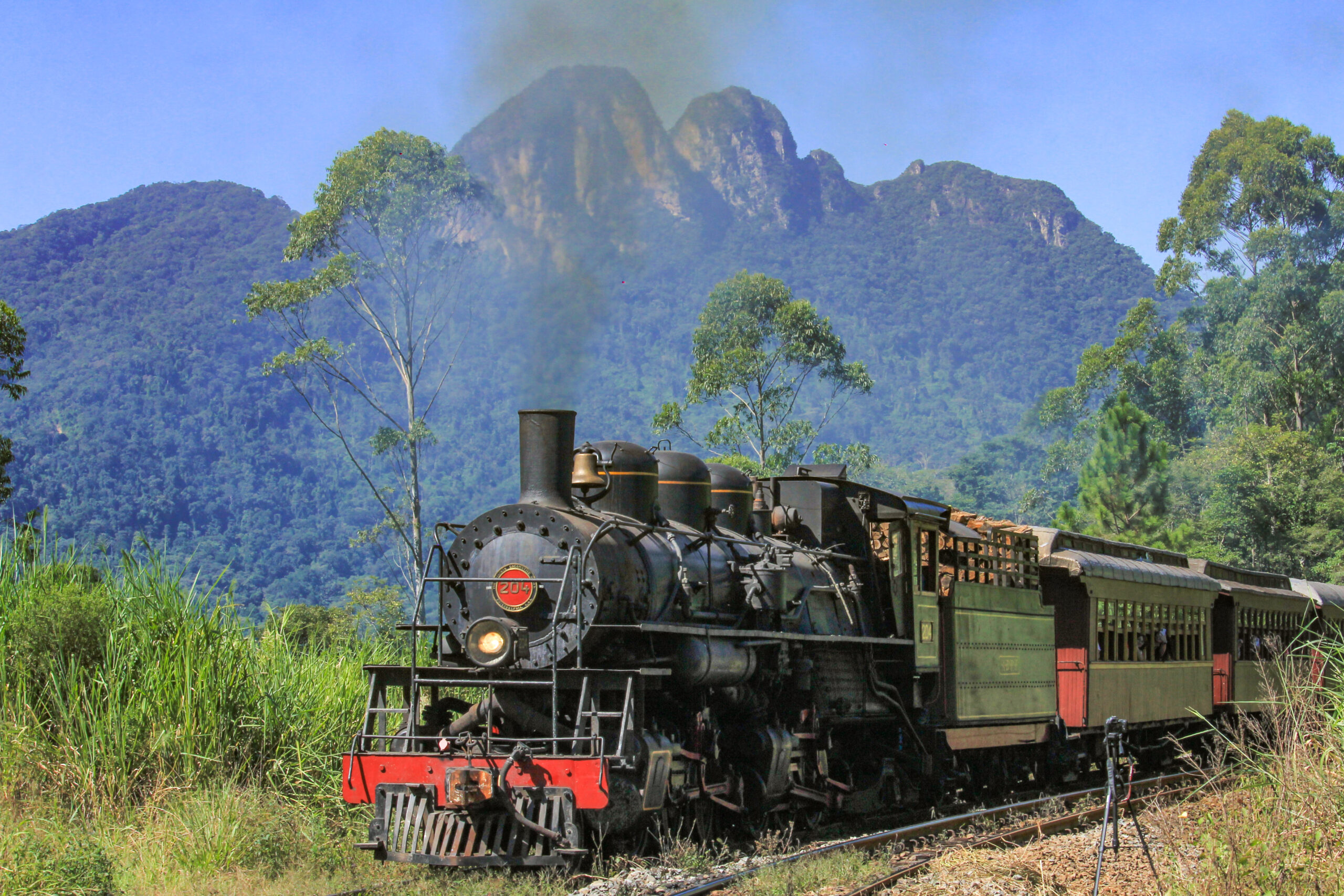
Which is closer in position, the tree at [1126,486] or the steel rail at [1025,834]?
the steel rail at [1025,834]

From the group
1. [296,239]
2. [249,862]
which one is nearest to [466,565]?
[249,862]

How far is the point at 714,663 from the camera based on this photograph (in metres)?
8.72

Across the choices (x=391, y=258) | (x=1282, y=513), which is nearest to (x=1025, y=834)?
(x=391, y=258)

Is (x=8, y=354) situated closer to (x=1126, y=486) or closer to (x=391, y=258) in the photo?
(x=391, y=258)

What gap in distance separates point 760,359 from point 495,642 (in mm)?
22884

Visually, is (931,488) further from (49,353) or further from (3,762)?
(3,762)

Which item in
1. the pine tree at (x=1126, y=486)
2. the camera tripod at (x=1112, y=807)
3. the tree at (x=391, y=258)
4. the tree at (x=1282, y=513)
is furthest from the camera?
the tree at (x=1282, y=513)

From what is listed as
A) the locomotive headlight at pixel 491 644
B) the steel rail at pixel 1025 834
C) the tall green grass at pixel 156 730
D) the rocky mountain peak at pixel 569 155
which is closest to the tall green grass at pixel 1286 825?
the steel rail at pixel 1025 834

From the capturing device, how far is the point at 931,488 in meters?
85.6

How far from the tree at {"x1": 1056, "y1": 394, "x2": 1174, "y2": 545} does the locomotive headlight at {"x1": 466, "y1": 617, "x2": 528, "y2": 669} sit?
2942cm

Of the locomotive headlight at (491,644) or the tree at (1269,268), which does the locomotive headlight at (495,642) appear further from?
the tree at (1269,268)

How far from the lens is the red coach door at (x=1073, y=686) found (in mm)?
13562

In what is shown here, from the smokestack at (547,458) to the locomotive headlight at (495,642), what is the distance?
0.99 metres

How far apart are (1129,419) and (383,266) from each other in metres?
22.0
